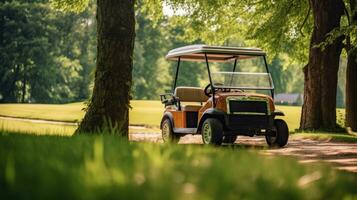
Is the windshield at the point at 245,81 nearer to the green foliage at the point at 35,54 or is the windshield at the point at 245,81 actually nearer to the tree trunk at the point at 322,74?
the tree trunk at the point at 322,74

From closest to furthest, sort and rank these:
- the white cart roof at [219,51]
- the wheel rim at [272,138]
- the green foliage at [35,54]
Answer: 1. the white cart roof at [219,51]
2. the wheel rim at [272,138]
3. the green foliage at [35,54]

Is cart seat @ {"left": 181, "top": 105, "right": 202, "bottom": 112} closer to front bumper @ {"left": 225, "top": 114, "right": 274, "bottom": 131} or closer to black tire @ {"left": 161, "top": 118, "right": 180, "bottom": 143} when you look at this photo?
black tire @ {"left": 161, "top": 118, "right": 180, "bottom": 143}

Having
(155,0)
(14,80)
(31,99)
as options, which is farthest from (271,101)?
(31,99)

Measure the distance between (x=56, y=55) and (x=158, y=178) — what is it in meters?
58.6

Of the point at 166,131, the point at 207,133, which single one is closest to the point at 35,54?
the point at 166,131

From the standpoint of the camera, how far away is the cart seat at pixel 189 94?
497 inches

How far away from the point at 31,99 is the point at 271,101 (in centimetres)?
5344

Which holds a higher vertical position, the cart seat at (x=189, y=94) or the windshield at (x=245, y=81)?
the windshield at (x=245, y=81)

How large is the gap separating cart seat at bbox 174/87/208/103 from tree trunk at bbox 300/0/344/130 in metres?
4.83

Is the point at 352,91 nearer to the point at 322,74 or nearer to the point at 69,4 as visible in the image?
the point at 322,74

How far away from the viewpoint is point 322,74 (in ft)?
53.8

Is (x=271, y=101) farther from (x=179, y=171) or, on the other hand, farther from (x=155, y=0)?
(x=155, y=0)

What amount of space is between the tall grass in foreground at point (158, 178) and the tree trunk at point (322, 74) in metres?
12.7

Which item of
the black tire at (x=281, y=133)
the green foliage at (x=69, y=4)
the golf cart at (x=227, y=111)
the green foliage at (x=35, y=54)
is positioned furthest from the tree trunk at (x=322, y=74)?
the green foliage at (x=35, y=54)
